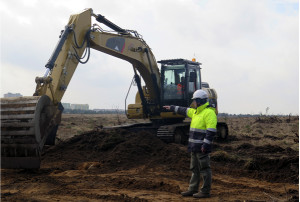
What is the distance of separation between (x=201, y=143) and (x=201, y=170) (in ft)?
1.64

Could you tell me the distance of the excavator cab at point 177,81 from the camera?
14.8 meters

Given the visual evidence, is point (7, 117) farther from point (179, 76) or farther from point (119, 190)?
point (179, 76)

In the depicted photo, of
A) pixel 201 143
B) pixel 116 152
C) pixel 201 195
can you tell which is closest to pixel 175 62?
pixel 116 152

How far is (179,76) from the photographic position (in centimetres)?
1493

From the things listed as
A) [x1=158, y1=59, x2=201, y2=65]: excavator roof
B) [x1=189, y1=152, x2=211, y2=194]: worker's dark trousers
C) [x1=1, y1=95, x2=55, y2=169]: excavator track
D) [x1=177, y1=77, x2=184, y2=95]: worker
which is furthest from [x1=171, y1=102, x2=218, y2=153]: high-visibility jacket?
[x1=158, y1=59, x2=201, y2=65]: excavator roof

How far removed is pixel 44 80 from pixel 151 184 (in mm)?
3886

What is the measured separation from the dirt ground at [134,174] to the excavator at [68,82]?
2.73 ft

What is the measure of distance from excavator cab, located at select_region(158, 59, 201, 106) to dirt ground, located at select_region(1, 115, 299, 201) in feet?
7.75

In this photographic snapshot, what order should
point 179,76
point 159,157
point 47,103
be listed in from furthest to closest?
1. point 179,76
2. point 159,157
3. point 47,103

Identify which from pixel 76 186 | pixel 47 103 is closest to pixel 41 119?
pixel 47 103

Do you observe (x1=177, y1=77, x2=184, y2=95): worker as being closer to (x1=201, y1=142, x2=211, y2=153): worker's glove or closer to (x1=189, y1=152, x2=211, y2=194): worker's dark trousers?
(x1=189, y1=152, x2=211, y2=194): worker's dark trousers

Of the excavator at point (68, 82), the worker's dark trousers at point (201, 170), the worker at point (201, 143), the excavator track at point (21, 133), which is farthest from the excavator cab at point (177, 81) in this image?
the worker's dark trousers at point (201, 170)

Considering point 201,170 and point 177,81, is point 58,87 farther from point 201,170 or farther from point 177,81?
Answer: point 177,81

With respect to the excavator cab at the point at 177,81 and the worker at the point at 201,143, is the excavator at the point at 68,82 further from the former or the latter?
the worker at the point at 201,143
